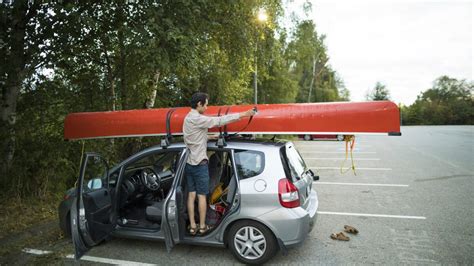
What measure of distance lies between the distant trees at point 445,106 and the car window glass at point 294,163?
7581cm

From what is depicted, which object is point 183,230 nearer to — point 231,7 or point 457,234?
point 457,234

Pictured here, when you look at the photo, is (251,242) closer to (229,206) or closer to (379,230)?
(229,206)

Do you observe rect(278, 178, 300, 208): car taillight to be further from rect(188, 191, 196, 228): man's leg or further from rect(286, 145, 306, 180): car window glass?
rect(188, 191, 196, 228): man's leg

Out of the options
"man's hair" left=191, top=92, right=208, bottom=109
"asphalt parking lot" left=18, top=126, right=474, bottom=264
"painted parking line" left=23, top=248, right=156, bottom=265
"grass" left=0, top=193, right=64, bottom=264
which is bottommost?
"asphalt parking lot" left=18, top=126, right=474, bottom=264

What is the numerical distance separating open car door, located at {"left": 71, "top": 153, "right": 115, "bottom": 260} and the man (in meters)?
1.07

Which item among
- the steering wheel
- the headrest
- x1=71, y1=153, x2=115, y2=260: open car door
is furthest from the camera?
the steering wheel

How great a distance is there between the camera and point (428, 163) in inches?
464

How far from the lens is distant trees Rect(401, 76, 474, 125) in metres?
66.9

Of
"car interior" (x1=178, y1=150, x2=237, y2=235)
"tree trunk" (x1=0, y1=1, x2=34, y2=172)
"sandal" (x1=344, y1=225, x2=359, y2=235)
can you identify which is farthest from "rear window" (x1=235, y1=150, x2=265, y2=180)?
"tree trunk" (x1=0, y1=1, x2=34, y2=172)

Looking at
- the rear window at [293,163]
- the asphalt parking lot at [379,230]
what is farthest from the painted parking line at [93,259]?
the rear window at [293,163]

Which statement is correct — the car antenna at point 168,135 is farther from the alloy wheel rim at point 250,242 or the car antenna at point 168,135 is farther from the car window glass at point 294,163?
the car window glass at point 294,163

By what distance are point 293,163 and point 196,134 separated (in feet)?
4.37

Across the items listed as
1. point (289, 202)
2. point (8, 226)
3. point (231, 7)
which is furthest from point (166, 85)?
point (289, 202)

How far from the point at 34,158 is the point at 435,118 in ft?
260
